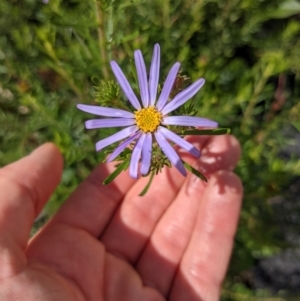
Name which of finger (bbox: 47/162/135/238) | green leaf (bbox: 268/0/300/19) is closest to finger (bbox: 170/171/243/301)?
finger (bbox: 47/162/135/238)

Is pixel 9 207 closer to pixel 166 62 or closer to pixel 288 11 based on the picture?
pixel 166 62

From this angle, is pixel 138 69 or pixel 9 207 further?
pixel 9 207

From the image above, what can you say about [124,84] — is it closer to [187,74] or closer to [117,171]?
[117,171]

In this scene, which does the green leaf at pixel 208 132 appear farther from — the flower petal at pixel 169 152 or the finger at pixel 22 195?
the finger at pixel 22 195

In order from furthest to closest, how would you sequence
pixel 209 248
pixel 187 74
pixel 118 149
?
pixel 187 74
pixel 209 248
pixel 118 149

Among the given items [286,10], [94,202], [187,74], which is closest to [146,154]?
[94,202]

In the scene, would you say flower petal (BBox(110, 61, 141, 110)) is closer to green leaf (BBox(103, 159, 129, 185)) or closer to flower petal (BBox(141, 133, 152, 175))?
flower petal (BBox(141, 133, 152, 175))

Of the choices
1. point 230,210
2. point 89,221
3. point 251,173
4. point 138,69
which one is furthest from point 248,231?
point 138,69
